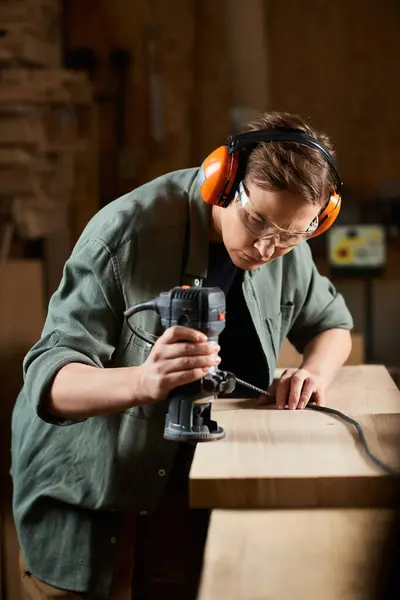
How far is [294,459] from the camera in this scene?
1.13 meters

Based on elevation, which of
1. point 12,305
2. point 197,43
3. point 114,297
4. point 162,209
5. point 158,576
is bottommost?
point 158,576

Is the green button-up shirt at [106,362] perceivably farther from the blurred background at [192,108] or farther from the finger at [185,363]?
the blurred background at [192,108]

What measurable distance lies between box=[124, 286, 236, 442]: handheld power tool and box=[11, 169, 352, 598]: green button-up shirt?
0.18m

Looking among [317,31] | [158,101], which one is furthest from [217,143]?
[317,31]

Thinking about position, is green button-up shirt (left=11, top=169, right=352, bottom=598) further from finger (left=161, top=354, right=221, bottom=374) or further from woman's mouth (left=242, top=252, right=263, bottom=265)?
finger (left=161, top=354, right=221, bottom=374)

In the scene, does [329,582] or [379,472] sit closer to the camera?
[329,582]

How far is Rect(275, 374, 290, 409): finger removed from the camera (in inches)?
56.2

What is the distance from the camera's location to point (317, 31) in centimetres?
322

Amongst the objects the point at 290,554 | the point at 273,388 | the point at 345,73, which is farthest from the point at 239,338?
the point at 345,73

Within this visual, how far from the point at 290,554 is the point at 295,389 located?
0.53m

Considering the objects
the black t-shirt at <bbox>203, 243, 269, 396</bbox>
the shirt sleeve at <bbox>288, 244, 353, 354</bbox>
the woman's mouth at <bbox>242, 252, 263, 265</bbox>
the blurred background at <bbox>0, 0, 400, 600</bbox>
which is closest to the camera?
the woman's mouth at <bbox>242, 252, 263, 265</bbox>

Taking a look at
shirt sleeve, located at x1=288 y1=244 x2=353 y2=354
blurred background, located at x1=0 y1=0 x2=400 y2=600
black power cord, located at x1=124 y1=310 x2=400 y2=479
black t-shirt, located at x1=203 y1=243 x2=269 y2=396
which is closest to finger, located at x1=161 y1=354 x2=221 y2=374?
black power cord, located at x1=124 y1=310 x2=400 y2=479

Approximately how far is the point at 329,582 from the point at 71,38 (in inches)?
106

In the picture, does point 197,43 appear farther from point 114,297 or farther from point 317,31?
point 114,297
